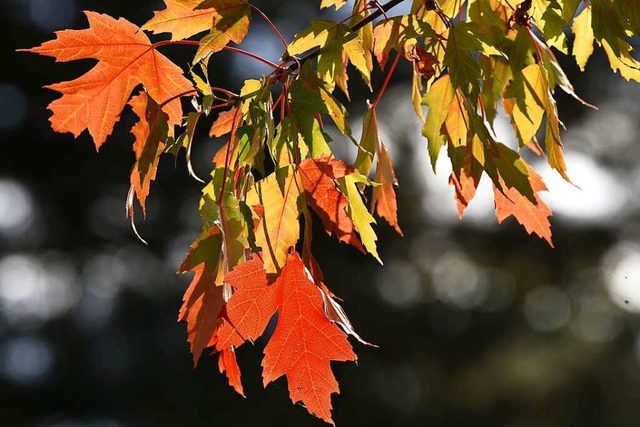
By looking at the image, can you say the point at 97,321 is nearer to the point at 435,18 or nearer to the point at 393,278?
the point at 393,278

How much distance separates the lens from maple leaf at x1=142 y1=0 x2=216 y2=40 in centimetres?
85

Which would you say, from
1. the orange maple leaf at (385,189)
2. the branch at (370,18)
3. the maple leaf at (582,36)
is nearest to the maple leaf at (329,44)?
the branch at (370,18)

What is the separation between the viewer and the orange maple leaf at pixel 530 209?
101 centimetres

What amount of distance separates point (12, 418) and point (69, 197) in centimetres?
117

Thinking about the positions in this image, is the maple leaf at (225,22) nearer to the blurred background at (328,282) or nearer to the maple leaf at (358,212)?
the maple leaf at (358,212)

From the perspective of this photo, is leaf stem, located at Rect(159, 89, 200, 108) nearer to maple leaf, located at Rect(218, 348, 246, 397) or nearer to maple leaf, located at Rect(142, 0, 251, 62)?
maple leaf, located at Rect(142, 0, 251, 62)

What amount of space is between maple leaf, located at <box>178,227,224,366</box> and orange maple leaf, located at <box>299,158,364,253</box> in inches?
3.8

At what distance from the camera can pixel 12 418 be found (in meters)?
4.55

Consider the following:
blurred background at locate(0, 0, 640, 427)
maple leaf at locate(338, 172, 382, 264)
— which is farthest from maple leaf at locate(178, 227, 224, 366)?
blurred background at locate(0, 0, 640, 427)

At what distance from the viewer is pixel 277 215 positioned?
80 centimetres

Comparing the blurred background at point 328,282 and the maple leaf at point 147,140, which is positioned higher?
the maple leaf at point 147,140

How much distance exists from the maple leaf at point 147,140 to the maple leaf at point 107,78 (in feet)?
0.06

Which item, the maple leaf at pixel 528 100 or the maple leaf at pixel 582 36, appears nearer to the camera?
the maple leaf at pixel 528 100

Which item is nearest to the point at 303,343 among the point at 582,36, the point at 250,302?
the point at 250,302
